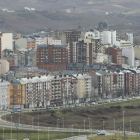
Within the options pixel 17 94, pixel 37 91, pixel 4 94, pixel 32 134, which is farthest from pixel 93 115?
pixel 32 134

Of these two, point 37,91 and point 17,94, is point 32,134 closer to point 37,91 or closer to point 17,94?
point 17,94

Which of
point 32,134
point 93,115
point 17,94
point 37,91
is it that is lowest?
point 93,115

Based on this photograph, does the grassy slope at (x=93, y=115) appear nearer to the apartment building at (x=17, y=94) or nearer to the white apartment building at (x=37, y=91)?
the apartment building at (x=17, y=94)

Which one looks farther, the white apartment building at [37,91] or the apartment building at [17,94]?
the white apartment building at [37,91]

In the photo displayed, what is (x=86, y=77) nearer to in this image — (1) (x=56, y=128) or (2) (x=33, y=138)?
(1) (x=56, y=128)

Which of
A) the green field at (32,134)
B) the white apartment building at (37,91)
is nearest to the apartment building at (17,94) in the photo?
the white apartment building at (37,91)

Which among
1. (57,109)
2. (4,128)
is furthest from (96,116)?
(4,128)

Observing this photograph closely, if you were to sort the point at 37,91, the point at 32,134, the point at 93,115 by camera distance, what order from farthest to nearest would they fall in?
the point at 37,91 < the point at 93,115 < the point at 32,134

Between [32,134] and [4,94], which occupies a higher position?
[4,94]

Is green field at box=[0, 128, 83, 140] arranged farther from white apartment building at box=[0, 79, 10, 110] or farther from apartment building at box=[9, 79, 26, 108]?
apartment building at box=[9, 79, 26, 108]
